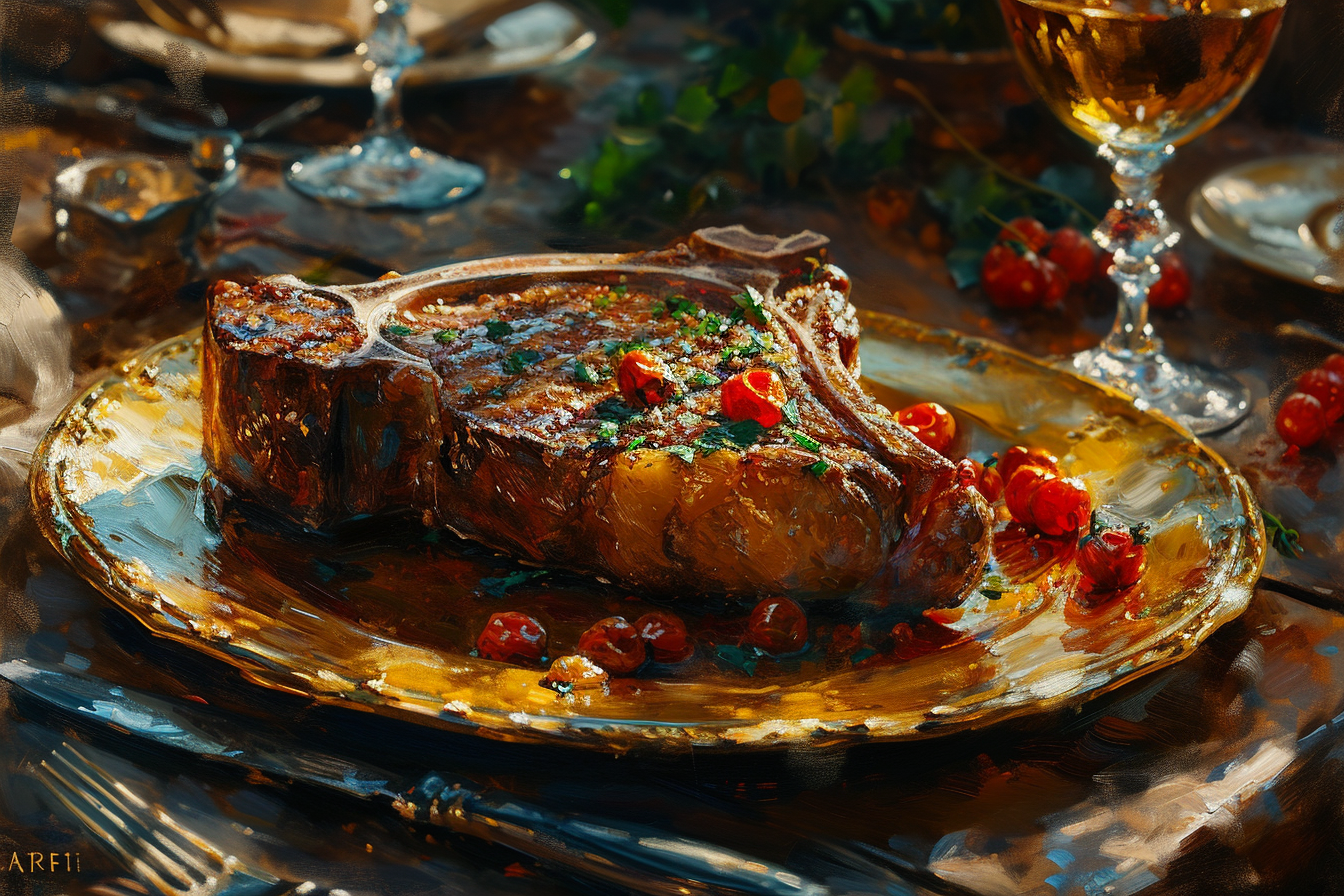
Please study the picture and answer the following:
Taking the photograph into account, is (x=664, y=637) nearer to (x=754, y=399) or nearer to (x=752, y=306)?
(x=754, y=399)

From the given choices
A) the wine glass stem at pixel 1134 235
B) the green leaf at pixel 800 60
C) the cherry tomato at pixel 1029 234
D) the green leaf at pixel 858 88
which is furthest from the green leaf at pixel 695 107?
the wine glass stem at pixel 1134 235

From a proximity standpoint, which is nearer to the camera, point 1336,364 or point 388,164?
point 1336,364

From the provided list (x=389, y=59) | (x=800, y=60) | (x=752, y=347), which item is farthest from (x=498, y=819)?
(x=389, y=59)

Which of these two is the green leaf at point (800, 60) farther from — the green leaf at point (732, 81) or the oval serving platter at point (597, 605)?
the oval serving platter at point (597, 605)

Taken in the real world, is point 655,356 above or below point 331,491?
above

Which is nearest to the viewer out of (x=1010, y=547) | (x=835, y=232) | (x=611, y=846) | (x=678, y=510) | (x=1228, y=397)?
(x=611, y=846)

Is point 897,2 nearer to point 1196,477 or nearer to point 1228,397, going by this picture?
point 1228,397

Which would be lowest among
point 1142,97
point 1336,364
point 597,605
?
point 1336,364

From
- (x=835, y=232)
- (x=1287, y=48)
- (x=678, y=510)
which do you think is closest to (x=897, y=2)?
(x=835, y=232)
